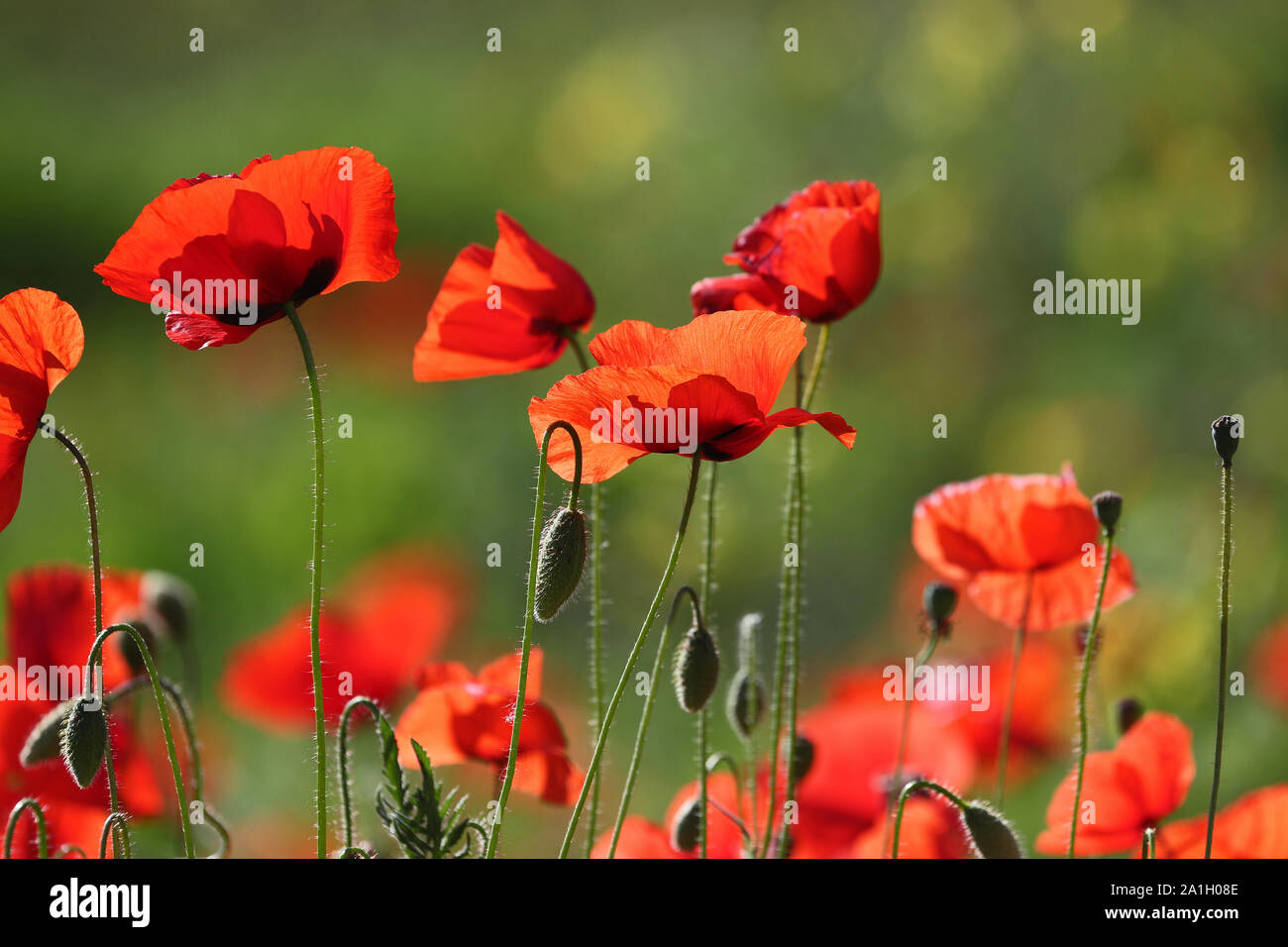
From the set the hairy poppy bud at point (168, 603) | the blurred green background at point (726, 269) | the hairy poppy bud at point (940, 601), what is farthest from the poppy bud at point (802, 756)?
the blurred green background at point (726, 269)

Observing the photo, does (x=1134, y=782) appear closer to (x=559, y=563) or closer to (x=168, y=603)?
(x=559, y=563)

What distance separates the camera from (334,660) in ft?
3.29

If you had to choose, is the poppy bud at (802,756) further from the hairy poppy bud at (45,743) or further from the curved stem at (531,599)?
the hairy poppy bud at (45,743)

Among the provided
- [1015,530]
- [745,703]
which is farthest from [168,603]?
[1015,530]

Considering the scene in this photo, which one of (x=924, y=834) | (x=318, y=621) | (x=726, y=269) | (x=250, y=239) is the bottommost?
(x=924, y=834)

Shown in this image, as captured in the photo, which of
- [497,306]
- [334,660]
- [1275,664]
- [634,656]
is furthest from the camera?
[1275,664]

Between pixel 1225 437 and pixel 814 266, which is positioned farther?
pixel 814 266

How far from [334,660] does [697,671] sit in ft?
1.66

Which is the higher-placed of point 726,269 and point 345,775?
point 726,269

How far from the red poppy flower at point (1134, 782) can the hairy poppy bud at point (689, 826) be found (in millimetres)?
154

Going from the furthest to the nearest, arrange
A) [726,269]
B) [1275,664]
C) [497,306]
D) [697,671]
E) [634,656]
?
[726,269] < [1275,664] < [497,306] < [697,671] < [634,656]

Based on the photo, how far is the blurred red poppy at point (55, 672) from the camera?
0.71m

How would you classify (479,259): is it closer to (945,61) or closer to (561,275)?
(561,275)

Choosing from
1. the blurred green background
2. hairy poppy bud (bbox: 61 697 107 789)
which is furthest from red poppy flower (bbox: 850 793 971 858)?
the blurred green background
